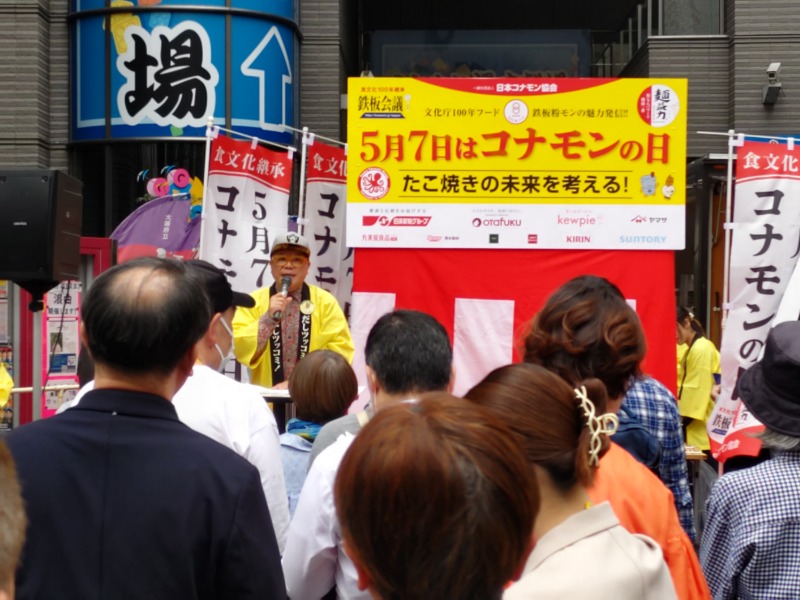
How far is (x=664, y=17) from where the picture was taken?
43.3 feet

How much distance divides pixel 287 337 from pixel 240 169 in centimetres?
163

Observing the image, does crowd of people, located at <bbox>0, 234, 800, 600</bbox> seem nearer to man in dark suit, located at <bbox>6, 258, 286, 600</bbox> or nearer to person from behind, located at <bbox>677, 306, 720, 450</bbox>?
man in dark suit, located at <bbox>6, 258, 286, 600</bbox>

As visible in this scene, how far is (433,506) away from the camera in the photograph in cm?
140

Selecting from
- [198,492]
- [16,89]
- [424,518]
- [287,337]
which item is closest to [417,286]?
[287,337]

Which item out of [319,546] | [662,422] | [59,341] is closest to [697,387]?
[662,422]

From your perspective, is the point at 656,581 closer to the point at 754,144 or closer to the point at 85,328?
the point at 85,328

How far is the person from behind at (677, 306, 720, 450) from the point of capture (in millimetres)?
7891

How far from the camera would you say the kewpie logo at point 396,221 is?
6.16 meters

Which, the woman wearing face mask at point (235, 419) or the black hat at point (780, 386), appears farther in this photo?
the woman wearing face mask at point (235, 419)

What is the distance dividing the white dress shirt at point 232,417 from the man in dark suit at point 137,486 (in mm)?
750

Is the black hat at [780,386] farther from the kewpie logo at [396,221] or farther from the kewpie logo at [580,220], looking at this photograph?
the kewpie logo at [396,221]

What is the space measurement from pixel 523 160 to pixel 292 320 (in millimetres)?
1672

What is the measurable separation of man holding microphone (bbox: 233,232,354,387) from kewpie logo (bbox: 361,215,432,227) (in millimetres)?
433

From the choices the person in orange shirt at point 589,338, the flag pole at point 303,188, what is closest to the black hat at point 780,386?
the person in orange shirt at point 589,338
